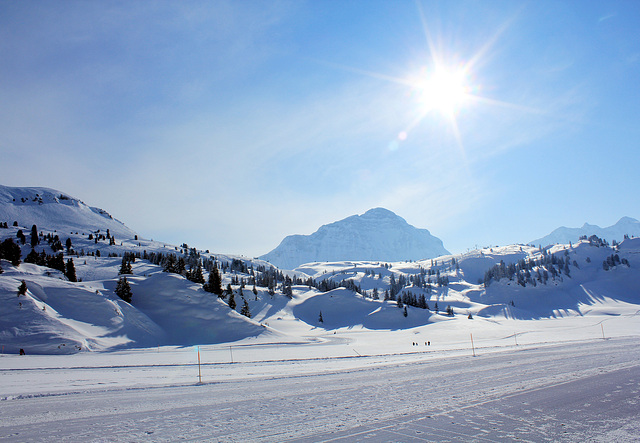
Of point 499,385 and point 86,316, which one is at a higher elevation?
point 86,316

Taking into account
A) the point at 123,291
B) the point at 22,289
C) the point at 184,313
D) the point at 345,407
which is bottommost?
the point at 345,407

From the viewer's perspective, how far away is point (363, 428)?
8727mm

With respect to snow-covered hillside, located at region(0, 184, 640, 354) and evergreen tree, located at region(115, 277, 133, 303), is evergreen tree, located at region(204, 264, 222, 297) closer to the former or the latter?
snow-covered hillside, located at region(0, 184, 640, 354)

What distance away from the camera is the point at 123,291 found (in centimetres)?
5656

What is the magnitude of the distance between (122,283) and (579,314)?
17583 cm

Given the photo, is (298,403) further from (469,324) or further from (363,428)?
(469,324)

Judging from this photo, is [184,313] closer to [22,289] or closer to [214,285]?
[214,285]

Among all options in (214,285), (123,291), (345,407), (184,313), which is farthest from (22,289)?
(345,407)

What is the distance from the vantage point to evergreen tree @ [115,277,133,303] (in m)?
56.4

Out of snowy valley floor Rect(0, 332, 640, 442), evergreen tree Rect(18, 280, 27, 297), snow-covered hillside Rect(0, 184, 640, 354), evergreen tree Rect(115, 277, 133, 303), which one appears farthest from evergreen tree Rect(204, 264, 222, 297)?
snowy valley floor Rect(0, 332, 640, 442)

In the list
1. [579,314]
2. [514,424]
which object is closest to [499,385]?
[514,424]

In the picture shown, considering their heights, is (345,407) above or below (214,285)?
below

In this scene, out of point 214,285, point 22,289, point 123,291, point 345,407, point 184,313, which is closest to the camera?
point 345,407

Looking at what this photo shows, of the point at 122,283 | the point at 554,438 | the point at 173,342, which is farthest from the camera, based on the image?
the point at 122,283
